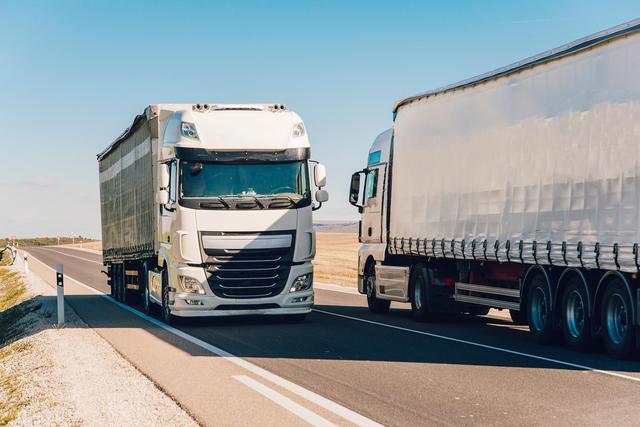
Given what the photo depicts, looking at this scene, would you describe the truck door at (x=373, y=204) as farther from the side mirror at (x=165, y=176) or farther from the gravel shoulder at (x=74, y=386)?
Answer: the gravel shoulder at (x=74, y=386)

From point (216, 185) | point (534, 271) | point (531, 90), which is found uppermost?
point (531, 90)

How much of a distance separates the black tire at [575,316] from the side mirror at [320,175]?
5483 millimetres

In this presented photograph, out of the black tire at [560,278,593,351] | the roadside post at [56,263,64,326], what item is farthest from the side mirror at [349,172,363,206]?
the black tire at [560,278,593,351]

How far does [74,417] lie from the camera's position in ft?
28.0

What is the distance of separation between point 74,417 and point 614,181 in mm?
6919

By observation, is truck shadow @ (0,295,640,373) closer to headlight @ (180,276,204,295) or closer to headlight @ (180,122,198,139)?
headlight @ (180,276,204,295)

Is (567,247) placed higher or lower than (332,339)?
higher

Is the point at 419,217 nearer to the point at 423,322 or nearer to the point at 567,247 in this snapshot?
the point at 423,322

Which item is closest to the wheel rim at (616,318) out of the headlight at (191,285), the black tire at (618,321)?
the black tire at (618,321)

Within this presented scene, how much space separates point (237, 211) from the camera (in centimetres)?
1684

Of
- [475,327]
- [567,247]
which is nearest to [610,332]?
[567,247]

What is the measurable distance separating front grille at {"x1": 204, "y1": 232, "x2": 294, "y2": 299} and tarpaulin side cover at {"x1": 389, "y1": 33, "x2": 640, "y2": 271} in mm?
2808

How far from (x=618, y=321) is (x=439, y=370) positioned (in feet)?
8.66

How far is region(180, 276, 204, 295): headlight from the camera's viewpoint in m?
16.8
